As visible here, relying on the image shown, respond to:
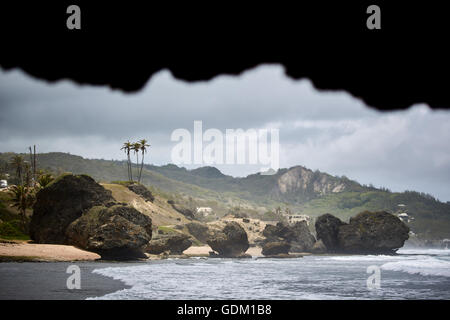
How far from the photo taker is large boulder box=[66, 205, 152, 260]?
136 feet

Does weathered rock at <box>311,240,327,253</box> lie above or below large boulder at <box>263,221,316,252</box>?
below

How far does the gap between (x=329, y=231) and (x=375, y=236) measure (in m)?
9.07

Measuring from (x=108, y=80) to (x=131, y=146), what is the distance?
102182 millimetres

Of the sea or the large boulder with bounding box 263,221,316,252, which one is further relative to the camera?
the large boulder with bounding box 263,221,316,252

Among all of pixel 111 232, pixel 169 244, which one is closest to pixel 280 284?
pixel 111 232

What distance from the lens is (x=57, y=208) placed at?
148 feet

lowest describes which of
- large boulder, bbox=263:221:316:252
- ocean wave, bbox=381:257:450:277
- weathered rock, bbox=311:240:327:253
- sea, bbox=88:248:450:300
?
weathered rock, bbox=311:240:327:253

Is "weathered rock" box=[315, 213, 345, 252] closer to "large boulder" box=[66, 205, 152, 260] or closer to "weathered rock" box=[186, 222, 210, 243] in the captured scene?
"weathered rock" box=[186, 222, 210, 243]

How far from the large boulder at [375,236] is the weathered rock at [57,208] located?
172 ft

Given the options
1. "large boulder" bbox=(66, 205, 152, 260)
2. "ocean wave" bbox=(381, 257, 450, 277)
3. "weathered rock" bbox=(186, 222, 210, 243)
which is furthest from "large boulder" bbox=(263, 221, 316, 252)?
"ocean wave" bbox=(381, 257, 450, 277)

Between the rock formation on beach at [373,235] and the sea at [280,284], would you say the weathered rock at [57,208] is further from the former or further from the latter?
the rock formation on beach at [373,235]
